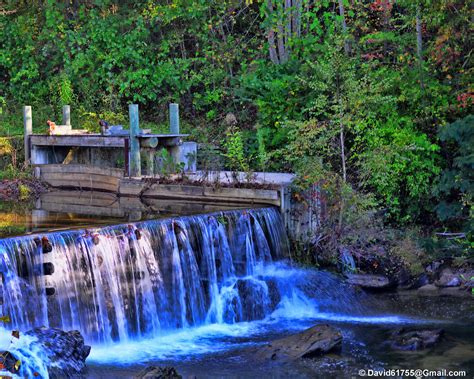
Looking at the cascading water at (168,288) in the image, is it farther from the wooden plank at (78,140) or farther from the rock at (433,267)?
the wooden plank at (78,140)

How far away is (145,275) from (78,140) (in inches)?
271

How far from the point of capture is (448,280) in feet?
47.0

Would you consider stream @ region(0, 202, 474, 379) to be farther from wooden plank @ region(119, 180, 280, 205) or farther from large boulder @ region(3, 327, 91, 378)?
wooden plank @ region(119, 180, 280, 205)

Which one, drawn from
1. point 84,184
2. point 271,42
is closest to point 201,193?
point 84,184

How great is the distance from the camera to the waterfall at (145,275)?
1194cm

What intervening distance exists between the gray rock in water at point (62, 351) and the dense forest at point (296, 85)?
585cm

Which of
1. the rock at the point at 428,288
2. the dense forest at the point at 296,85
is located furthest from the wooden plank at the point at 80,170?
the rock at the point at 428,288

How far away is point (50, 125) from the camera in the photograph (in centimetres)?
1984

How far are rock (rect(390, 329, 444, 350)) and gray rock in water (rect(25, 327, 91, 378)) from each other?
4030mm

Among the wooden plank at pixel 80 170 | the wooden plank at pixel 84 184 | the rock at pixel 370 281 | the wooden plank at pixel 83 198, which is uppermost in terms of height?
the wooden plank at pixel 80 170

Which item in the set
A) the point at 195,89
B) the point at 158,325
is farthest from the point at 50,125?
the point at 158,325

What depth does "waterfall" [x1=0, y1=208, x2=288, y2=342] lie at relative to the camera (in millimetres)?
11938

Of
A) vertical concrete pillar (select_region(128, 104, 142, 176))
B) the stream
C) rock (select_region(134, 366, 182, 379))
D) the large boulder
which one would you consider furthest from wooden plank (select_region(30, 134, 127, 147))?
rock (select_region(134, 366, 182, 379))

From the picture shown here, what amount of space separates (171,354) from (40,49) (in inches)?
632
